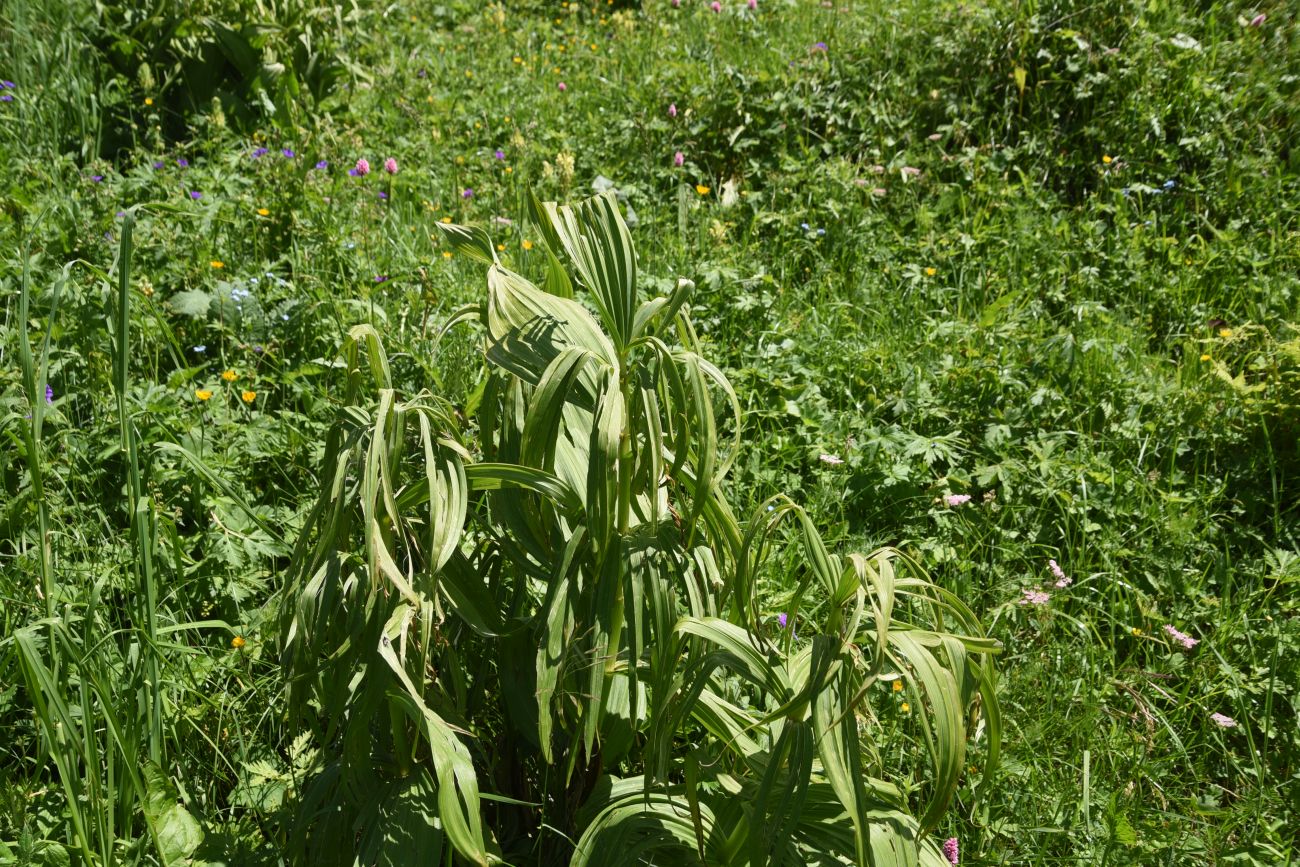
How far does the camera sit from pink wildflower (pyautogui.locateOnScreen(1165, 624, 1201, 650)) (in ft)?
7.29

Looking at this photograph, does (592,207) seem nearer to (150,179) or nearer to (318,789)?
(318,789)

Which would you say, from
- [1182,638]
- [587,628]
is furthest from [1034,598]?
[587,628]

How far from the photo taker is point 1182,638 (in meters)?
2.23

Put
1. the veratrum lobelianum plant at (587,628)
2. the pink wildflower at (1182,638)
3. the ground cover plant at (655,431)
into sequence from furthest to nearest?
the pink wildflower at (1182,638) → the ground cover plant at (655,431) → the veratrum lobelianum plant at (587,628)

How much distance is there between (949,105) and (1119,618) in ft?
7.79

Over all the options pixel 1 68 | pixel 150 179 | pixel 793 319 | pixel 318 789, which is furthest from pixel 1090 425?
pixel 1 68

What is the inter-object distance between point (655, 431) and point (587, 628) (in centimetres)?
28

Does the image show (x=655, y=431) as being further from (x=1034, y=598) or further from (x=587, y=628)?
(x=1034, y=598)

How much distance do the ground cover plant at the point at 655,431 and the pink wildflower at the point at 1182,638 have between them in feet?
0.10

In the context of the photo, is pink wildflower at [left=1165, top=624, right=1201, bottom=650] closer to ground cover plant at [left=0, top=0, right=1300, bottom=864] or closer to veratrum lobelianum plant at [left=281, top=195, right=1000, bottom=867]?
ground cover plant at [left=0, top=0, right=1300, bottom=864]

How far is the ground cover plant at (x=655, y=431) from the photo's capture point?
55.0 inches

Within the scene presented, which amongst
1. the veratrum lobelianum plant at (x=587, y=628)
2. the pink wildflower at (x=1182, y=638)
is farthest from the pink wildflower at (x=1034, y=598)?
the veratrum lobelianum plant at (x=587, y=628)

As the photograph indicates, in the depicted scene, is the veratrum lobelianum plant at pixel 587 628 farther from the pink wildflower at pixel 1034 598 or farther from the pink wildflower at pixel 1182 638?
the pink wildflower at pixel 1182 638

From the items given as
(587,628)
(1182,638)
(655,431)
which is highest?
(655,431)
